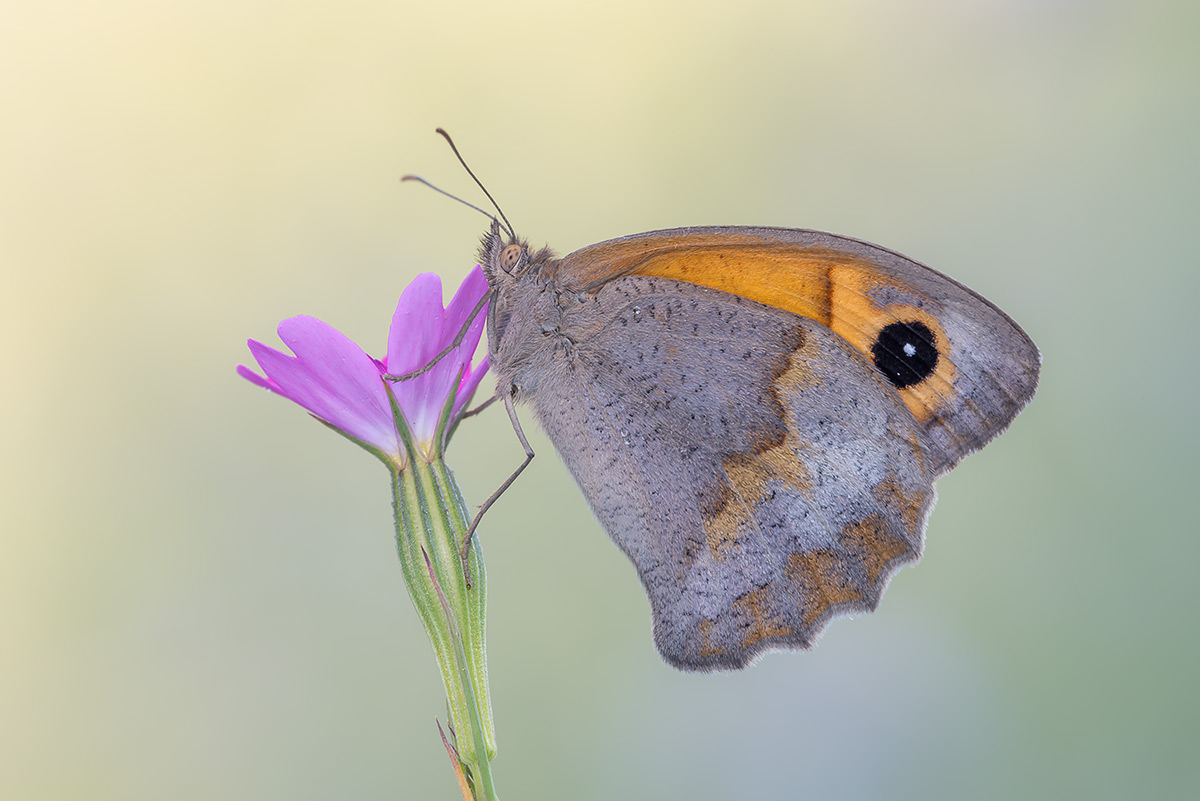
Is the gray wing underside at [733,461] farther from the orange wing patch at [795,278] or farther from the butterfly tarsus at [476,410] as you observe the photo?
the butterfly tarsus at [476,410]

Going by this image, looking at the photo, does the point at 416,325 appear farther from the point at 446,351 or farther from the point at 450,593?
the point at 450,593

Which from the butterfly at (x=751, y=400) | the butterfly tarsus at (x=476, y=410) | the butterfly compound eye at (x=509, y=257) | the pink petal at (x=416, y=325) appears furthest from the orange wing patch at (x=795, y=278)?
the pink petal at (x=416, y=325)

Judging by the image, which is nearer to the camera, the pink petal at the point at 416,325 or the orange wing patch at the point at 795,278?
the pink petal at the point at 416,325

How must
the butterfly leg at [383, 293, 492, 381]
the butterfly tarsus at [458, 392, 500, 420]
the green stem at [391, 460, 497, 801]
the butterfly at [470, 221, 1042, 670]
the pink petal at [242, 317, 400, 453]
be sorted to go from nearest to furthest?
the green stem at [391, 460, 497, 801], the pink petal at [242, 317, 400, 453], the butterfly leg at [383, 293, 492, 381], the butterfly tarsus at [458, 392, 500, 420], the butterfly at [470, 221, 1042, 670]

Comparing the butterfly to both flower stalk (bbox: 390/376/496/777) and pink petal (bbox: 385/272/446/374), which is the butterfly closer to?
pink petal (bbox: 385/272/446/374)

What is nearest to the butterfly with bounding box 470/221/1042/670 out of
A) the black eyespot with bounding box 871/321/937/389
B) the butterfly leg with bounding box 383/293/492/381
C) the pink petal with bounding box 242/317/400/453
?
the black eyespot with bounding box 871/321/937/389

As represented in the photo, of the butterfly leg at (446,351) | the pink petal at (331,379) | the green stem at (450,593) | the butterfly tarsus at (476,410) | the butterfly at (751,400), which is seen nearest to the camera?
the green stem at (450,593)
